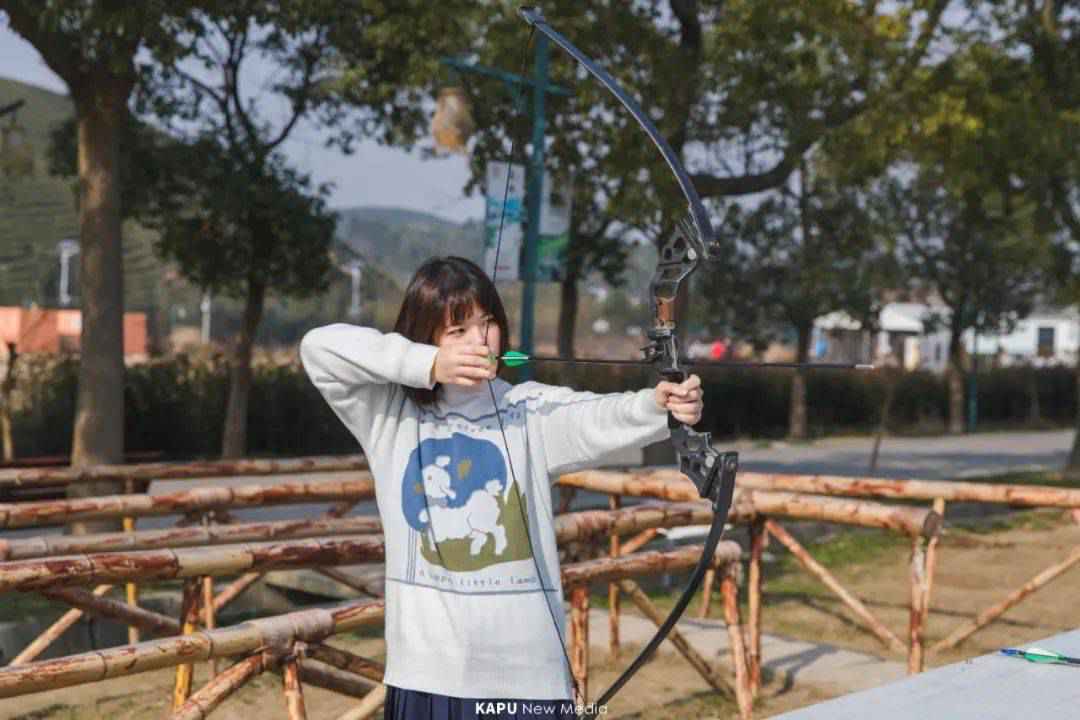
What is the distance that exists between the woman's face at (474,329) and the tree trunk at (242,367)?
42.2ft

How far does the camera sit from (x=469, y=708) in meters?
2.79

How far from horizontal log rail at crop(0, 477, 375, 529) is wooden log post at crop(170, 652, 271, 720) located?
6.59 ft

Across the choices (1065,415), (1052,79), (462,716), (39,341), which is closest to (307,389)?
(39,341)

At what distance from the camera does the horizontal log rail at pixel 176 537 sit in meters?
5.02

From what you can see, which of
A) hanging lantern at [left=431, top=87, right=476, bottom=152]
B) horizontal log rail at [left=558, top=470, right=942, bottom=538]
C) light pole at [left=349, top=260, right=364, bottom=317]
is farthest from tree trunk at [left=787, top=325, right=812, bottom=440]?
horizontal log rail at [left=558, top=470, right=942, bottom=538]

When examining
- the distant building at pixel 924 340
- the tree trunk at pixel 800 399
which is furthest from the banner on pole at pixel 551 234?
the tree trunk at pixel 800 399

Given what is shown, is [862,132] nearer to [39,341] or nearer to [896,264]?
[39,341]

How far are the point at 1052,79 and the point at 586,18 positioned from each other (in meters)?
5.35

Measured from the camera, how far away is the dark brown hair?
289 centimetres

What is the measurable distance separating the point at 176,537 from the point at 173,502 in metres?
0.56

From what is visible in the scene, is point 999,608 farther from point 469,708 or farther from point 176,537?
point 469,708

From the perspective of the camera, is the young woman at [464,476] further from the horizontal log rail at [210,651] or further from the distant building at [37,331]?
the distant building at [37,331]

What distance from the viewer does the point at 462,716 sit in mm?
2799

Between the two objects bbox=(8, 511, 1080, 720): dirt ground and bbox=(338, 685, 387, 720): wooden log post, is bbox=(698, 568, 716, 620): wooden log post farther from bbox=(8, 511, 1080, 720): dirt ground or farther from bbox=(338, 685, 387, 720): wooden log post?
bbox=(338, 685, 387, 720): wooden log post
